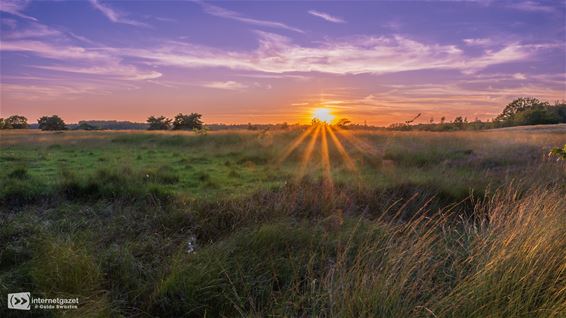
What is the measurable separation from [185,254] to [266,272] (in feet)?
4.11

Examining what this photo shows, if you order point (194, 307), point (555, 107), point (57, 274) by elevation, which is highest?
point (555, 107)

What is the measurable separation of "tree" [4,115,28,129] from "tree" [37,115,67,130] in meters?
7.45

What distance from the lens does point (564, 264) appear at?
368 cm

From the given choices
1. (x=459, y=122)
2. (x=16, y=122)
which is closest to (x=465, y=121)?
(x=459, y=122)

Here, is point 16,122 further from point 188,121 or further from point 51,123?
point 188,121

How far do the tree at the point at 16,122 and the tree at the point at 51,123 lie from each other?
7449mm

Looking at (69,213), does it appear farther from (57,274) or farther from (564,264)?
(564,264)

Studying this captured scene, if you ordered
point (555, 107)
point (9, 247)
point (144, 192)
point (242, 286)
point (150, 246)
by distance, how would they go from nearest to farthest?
point (242, 286) → point (9, 247) → point (150, 246) → point (144, 192) → point (555, 107)

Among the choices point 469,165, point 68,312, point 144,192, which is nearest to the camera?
point 68,312

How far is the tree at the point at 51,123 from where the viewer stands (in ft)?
218

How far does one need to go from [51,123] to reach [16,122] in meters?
11.9

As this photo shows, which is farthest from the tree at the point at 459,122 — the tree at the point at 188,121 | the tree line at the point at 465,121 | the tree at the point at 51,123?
the tree at the point at 51,123

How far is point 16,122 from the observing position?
72.4 m

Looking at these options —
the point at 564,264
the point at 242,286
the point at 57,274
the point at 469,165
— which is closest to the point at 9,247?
the point at 57,274
